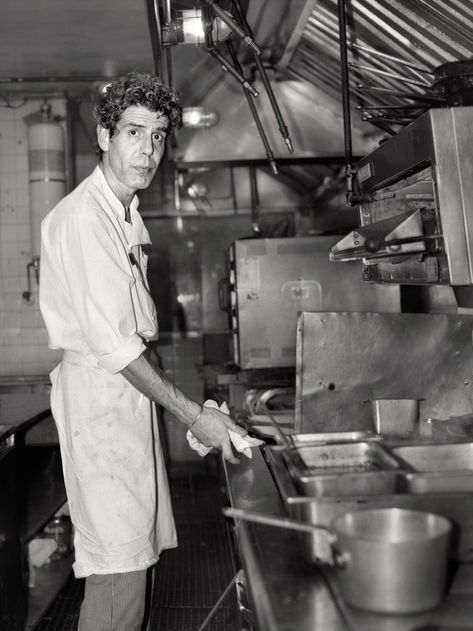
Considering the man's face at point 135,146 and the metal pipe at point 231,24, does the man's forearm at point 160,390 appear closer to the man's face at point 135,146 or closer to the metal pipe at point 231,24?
the man's face at point 135,146

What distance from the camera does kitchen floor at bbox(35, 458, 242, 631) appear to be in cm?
296

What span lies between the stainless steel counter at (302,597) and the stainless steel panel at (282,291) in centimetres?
209

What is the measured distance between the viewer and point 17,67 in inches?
172

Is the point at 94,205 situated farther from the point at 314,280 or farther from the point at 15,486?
the point at 314,280

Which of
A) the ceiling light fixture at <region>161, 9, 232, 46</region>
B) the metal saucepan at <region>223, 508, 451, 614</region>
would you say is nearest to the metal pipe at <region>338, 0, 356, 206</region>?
the ceiling light fixture at <region>161, 9, 232, 46</region>

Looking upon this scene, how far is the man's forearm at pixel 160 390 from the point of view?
1.81 m

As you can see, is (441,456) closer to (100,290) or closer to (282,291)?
(100,290)

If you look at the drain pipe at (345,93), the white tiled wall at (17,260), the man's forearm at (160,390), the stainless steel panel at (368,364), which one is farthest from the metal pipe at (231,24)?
the white tiled wall at (17,260)

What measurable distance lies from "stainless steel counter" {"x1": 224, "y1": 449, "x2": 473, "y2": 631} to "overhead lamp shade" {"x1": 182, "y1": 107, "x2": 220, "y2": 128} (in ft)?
9.06

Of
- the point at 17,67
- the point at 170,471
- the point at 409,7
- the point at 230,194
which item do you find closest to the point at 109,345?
the point at 409,7

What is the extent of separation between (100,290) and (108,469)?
0.53m

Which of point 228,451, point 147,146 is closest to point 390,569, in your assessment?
point 228,451

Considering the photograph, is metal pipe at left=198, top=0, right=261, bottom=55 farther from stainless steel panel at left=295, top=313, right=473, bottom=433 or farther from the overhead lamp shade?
the overhead lamp shade

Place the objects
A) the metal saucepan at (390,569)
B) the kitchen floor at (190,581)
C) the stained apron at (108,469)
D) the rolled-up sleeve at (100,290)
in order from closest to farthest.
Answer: the metal saucepan at (390,569) < the rolled-up sleeve at (100,290) < the stained apron at (108,469) < the kitchen floor at (190,581)
